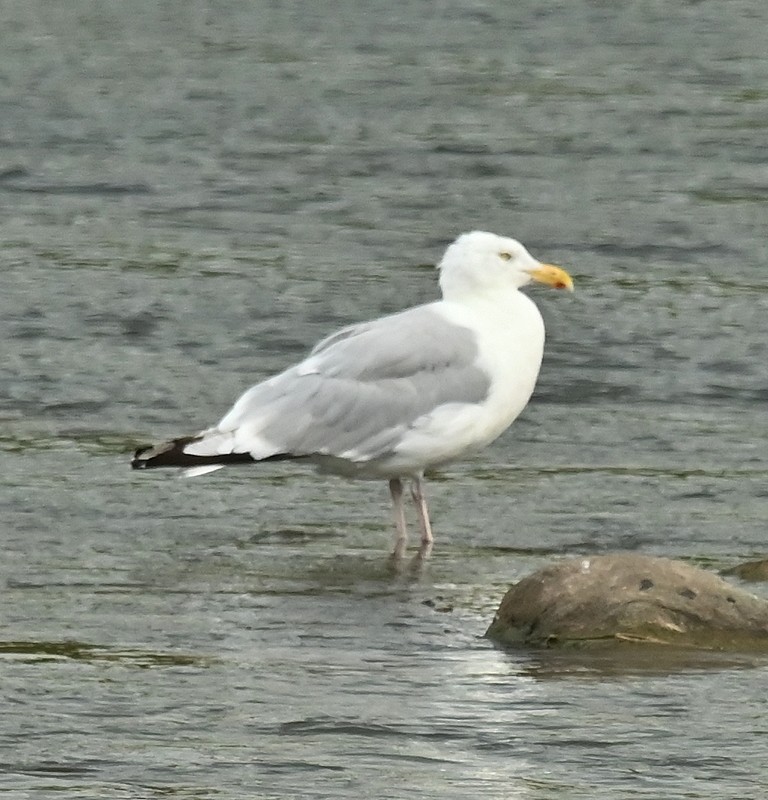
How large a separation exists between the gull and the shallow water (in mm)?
256

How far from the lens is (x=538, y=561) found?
8.60 m

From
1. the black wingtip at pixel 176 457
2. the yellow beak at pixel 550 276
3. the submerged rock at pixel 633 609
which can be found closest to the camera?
the submerged rock at pixel 633 609

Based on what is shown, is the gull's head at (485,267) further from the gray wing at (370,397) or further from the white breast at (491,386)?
the gray wing at (370,397)

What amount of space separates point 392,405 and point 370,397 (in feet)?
0.31

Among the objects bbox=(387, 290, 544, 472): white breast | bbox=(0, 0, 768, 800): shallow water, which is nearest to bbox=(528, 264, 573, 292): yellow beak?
bbox=(387, 290, 544, 472): white breast

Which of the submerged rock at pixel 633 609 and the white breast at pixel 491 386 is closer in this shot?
the submerged rock at pixel 633 609

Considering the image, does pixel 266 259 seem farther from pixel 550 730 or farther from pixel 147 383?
pixel 550 730

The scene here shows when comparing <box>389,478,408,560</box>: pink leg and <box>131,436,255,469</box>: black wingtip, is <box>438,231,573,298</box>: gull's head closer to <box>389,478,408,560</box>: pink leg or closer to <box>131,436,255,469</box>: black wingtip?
<box>389,478,408,560</box>: pink leg

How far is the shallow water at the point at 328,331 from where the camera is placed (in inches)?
245

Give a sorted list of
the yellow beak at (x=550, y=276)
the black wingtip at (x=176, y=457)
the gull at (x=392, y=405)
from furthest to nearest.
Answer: the yellow beak at (x=550, y=276) < the gull at (x=392, y=405) < the black wingtip at (x=176, y=457)

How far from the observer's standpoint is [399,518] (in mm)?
9094

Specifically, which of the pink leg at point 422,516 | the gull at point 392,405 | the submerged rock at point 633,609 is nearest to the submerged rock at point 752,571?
the submerged rock at point 633,609

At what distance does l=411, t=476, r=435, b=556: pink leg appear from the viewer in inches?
350

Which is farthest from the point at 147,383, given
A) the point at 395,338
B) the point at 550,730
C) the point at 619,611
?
the point at 550,730
